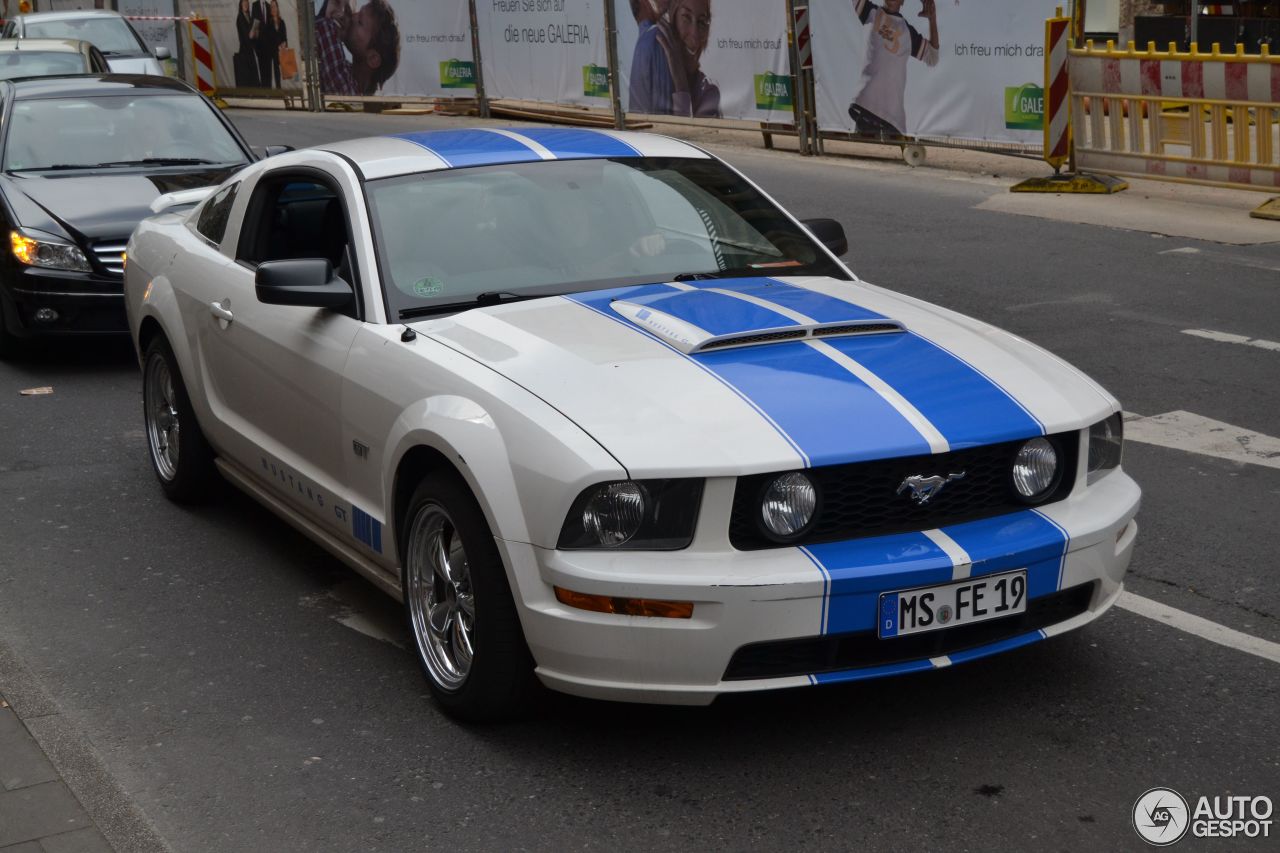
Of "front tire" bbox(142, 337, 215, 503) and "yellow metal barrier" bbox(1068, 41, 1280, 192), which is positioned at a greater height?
"yellow metal barrier" bbox(1068, 41, 1280, 192)

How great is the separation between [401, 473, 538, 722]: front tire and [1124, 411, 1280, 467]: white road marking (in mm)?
3735

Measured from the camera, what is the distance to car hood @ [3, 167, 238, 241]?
9.30m

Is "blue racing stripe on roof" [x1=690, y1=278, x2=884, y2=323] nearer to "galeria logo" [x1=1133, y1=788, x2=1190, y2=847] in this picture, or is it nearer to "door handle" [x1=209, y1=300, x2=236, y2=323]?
"galeria logo" [x1=1133, y1=788, x2=1190, y2=847]

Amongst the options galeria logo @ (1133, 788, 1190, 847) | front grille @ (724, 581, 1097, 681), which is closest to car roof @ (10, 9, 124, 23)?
front grille @ (724, 581, 1097, 681)

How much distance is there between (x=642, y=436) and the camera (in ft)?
12.7

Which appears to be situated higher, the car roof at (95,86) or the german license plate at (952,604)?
the car roof at (95,86)

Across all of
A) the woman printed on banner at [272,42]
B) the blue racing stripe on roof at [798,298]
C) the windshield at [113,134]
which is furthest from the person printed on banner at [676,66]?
the blue racing stripe on roof at [798,298]

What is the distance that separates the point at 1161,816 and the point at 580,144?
305cm

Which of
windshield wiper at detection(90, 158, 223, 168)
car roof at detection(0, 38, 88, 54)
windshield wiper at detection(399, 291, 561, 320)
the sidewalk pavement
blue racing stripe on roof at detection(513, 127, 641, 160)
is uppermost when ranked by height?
car roof at detection(0, 38, 88, 54)

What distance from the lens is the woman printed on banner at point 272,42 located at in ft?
95.1

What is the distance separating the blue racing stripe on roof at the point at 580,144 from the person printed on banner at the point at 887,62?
1131 centimetres

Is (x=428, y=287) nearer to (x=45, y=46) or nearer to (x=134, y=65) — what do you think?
(x=45, y=46)

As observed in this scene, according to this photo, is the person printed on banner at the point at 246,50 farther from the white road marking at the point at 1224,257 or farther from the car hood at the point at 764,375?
the car hood at the point at 764,375

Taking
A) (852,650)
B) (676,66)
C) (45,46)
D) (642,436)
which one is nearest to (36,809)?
(642,436)
